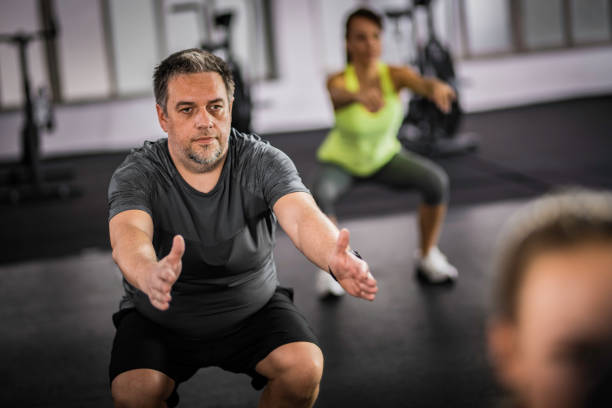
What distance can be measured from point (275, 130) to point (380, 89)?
6101 millimetres

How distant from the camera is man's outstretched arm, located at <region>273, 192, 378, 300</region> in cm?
131

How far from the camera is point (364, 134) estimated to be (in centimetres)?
290

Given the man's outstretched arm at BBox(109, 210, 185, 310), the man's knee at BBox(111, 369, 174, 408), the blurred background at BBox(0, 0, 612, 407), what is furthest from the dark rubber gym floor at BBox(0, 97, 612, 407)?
the man's outstretched arm at BBox(109, 210, 185, 310)

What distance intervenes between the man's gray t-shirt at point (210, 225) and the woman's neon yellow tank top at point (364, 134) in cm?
125

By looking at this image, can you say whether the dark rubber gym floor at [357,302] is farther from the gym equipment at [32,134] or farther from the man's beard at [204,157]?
the man's beard at [204,157]

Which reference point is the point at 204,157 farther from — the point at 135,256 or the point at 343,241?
the point at 343,241

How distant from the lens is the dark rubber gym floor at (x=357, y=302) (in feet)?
7.26

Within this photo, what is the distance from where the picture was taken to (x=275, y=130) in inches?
354

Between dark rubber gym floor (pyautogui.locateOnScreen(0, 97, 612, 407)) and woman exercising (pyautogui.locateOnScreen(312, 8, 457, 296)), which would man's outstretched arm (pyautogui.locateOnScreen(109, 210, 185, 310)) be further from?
woman exercising (pyautogui.locateOnScreen(312, 8, 457, 296))

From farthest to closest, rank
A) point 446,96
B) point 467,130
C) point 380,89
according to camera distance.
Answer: point 467,130 → point 380,89 → point 446,96

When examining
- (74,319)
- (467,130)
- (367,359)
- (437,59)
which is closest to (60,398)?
(74,319)

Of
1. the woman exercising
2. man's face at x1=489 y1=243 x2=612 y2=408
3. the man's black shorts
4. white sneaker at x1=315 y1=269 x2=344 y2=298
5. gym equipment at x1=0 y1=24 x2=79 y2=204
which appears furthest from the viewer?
gym equipment at x1=0 y1=24 x2=79 y2=204

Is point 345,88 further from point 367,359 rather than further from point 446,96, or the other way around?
point 367,359

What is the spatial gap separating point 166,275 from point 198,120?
50 cm
